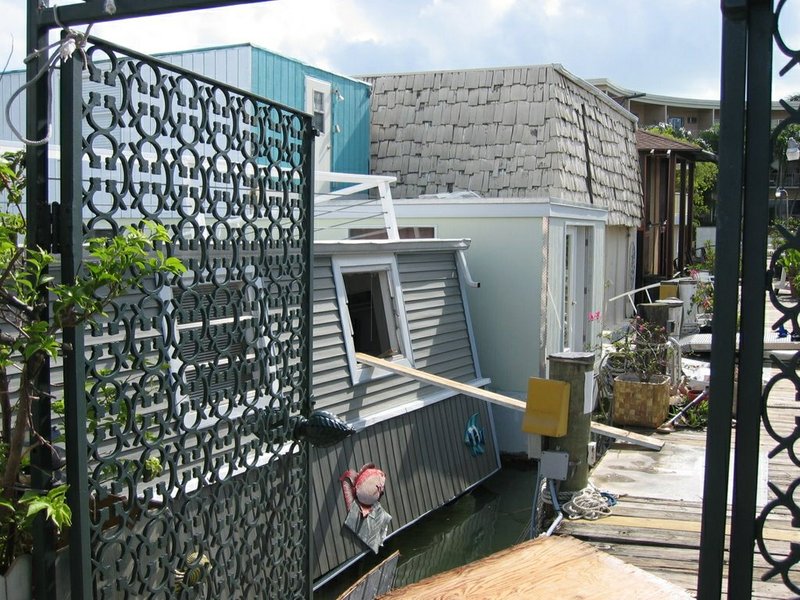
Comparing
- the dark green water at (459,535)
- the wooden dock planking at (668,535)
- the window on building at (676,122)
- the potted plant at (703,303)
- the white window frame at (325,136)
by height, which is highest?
the window on building at (676,122)

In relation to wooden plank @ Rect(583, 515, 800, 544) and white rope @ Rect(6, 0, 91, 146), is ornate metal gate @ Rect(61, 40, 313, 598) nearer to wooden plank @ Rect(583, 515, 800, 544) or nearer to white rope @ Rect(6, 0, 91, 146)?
white rope @ Rect(6, 0, 91, 146)

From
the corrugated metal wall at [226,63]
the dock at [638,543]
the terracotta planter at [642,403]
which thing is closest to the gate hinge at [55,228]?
the dock at [638,543]

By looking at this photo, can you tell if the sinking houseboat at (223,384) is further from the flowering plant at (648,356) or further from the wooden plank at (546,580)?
the flowering plant at (648,356)

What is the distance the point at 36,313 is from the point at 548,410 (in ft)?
13.3

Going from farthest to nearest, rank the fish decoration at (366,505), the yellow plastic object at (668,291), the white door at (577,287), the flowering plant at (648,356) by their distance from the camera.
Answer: the yellow plastic object at (668,291) → the white door at (577,287) → the flowering plant at (648,356) → the fish decoration at (366,505)

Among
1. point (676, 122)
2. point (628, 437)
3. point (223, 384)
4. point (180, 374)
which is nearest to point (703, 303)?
point (628, 437)

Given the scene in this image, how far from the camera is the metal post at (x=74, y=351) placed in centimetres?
265

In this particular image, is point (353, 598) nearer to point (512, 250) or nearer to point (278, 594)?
point (278, 594)

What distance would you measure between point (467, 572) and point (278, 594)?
54.1 inches

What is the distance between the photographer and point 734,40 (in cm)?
194

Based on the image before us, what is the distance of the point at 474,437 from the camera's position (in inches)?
397

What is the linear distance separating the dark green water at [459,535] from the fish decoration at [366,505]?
32 cm

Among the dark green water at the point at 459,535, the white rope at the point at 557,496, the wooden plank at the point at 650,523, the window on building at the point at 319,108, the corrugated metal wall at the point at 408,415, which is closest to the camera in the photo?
the wooden plank at the point at 650,523

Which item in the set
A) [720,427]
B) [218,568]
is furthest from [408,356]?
[720,427]
